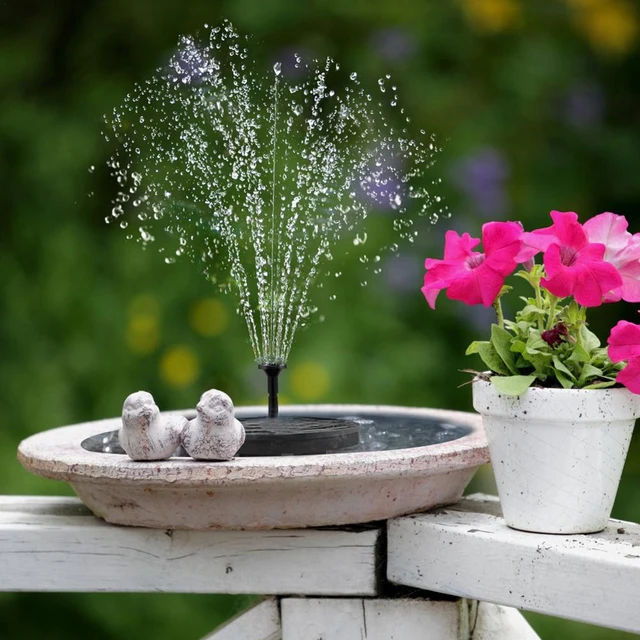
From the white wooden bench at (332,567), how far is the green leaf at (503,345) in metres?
0.17

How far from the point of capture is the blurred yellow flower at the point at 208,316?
2447mm

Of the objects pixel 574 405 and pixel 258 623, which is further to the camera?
pixel 258 623

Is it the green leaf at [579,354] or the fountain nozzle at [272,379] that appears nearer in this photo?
the green leaf at [579,354]

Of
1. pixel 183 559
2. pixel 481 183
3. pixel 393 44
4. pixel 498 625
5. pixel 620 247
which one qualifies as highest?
pixel 393 44

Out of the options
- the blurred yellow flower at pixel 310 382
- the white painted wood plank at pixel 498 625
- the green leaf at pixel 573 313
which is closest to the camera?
the green leaf at pixel 573 313

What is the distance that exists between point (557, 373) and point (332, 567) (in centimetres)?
31

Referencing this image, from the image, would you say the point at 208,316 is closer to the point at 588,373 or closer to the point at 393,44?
the point at 393,44

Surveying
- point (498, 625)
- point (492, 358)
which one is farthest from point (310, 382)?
point (492, 358)

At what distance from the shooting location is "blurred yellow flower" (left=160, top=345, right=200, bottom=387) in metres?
2.41

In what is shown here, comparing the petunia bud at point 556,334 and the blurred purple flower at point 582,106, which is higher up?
the blurred purple flower at point 582,106

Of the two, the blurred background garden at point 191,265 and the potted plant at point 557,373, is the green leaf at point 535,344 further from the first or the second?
the blurred background garden at point 191,265

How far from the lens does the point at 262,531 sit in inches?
42.5

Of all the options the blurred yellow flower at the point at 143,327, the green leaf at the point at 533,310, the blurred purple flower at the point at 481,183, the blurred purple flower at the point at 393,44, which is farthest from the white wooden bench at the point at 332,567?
the blurred purple flower at the point at 393,44

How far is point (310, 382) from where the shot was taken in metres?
2.32
